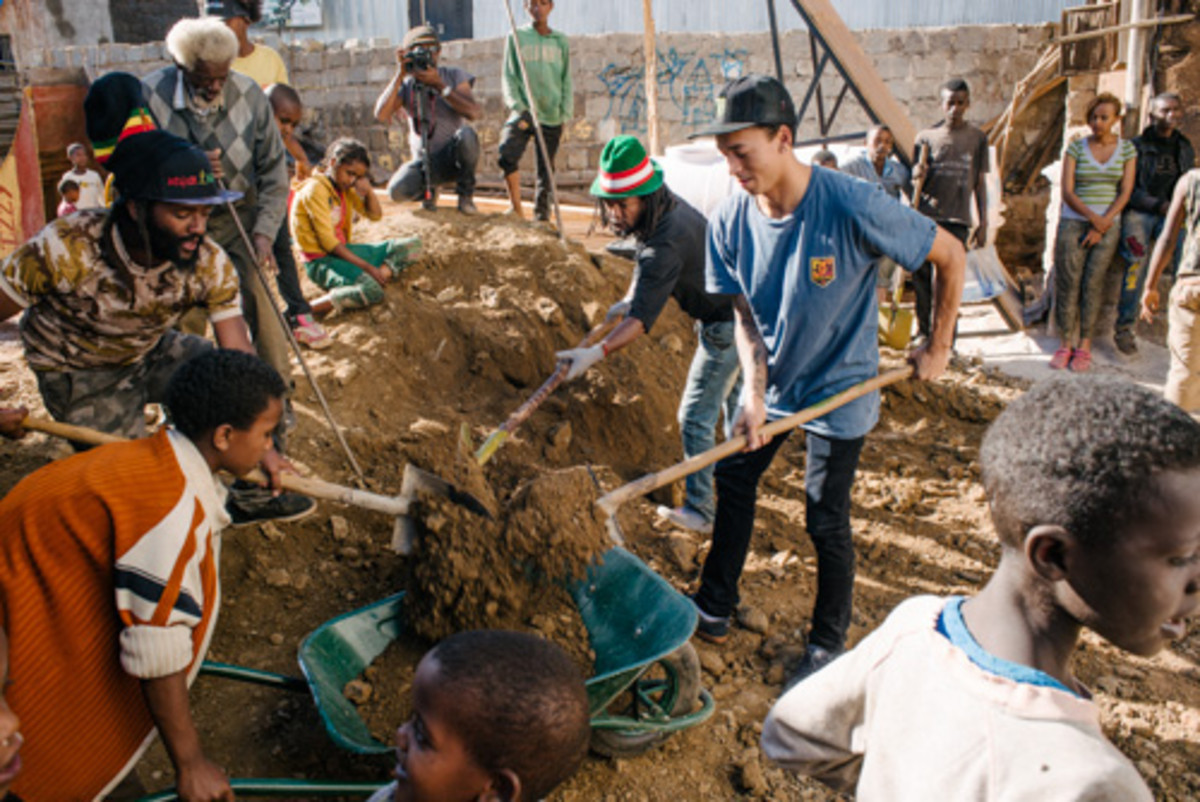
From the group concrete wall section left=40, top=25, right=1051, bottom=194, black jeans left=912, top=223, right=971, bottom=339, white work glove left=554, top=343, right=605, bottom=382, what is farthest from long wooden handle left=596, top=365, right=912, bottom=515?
concrete wall section left=40, top=25, right=1051, bottom=194

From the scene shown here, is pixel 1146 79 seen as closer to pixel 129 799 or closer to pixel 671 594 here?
pixel 671 594

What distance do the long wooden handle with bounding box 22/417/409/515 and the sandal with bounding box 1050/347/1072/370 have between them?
6.01 m

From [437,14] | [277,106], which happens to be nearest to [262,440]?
[277,106]

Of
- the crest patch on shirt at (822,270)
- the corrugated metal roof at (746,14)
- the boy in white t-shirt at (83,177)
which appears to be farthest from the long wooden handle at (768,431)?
the corrugated metal roof at (746,14)

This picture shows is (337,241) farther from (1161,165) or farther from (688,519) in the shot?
(1161,165)

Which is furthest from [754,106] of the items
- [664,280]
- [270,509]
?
[270,509]

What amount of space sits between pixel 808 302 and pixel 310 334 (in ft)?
10.2

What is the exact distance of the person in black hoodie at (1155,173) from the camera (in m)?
6.89

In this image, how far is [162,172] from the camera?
2623 mm

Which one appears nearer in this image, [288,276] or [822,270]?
[822,270]

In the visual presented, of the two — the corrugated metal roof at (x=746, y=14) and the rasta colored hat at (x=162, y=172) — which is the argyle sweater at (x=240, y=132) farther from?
the corrugated metal roof at (x=746, y=14)

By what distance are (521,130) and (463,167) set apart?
631 millimetres

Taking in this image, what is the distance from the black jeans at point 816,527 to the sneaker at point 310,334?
2.66 meters

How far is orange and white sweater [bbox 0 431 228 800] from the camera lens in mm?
1792
